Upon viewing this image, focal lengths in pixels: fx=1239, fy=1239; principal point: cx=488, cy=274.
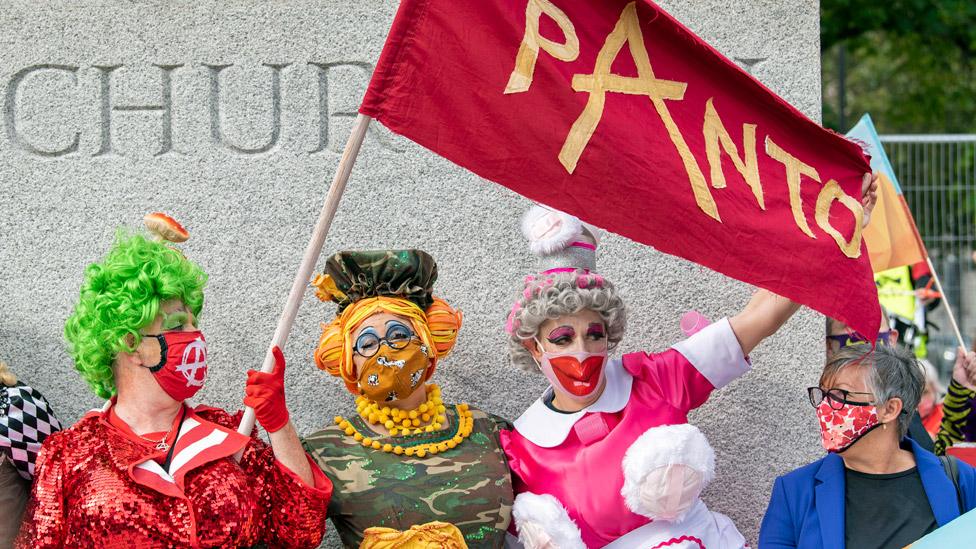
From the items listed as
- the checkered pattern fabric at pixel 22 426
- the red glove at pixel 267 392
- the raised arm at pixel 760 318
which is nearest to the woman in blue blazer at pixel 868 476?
the raised arm at pixel 760 318

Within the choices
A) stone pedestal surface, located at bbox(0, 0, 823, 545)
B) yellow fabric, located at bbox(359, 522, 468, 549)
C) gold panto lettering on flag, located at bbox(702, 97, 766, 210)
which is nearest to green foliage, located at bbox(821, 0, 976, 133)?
stone pedestal surface, located at bbox(0, 0, 823, 545)

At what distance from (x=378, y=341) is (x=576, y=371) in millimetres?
625

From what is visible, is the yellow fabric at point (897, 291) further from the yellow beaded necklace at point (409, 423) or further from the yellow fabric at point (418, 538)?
the yellow fabric at point (418, 538)

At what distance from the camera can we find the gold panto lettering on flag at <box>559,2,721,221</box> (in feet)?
11.0

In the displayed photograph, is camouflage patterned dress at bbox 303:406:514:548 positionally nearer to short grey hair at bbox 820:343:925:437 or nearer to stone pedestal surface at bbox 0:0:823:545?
stone pedestal surface at bbox 0:0:823:545

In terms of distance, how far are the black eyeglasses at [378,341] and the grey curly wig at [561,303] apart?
→ 408mm

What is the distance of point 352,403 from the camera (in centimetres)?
461

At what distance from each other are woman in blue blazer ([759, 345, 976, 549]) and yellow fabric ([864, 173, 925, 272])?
129cm

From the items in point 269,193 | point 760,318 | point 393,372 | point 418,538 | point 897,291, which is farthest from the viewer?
point 897,291

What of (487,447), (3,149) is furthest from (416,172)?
(3,149)

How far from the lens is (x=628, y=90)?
3453 mm

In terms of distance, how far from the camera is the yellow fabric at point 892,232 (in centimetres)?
524

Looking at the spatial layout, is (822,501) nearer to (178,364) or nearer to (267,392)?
(267,392)

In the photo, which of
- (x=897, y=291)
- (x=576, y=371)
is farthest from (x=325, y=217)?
(x=897, y=291)
